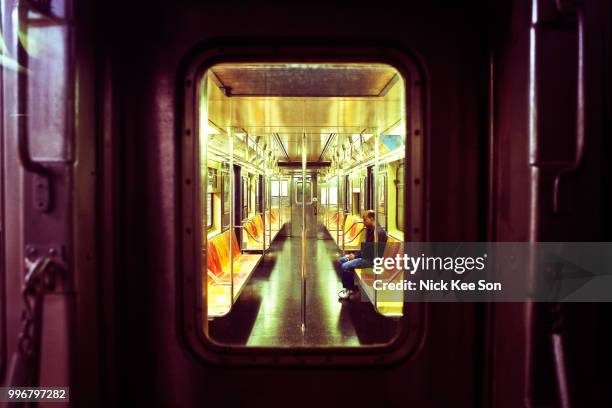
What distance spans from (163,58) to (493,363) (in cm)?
246

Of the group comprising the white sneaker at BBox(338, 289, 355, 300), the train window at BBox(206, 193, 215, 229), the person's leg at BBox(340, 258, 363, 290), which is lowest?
the white sneaker at BBox(338, 289, 355, 300)

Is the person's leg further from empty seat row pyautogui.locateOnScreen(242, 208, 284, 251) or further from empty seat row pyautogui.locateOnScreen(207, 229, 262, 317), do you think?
empty seat row pyautogui.locateOnScreen(242, 208, 284, 251)

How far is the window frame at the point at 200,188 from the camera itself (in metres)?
1.95

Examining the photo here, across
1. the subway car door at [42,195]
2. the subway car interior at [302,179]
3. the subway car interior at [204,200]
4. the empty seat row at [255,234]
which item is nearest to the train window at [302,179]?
the subway car interior at [302,179]

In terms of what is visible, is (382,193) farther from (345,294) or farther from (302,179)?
(345,294)

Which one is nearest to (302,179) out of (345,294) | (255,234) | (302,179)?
(302,179)

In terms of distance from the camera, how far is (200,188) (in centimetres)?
198

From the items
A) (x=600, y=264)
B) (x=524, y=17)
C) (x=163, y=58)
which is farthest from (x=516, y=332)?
(x=163, y=58)

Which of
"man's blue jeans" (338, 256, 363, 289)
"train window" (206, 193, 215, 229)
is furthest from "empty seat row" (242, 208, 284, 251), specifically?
"man's blue jeans" (338, 256, 363, 289)

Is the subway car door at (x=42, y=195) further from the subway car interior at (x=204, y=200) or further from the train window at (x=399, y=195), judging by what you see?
the train window at (x=399, y=195)

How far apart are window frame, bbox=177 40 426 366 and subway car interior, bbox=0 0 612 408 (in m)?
Answer: 0.01

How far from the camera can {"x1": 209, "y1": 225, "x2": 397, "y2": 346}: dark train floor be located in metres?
4.30

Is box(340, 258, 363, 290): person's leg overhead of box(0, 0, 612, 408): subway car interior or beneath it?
beneath

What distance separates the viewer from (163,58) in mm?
1940
